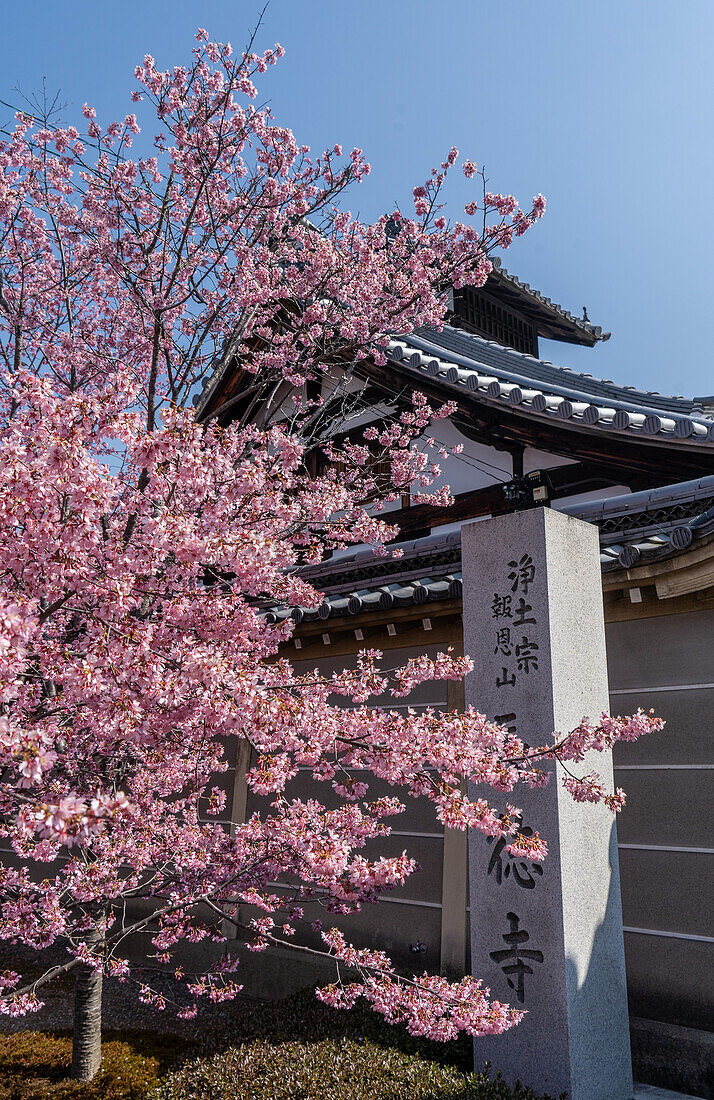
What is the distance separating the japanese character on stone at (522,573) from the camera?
5.57m

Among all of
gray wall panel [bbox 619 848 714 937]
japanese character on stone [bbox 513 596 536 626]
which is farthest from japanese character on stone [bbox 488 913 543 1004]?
japanese character on stone [bbox 513 596 536 626]

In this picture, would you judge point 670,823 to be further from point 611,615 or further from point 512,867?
Result: point 512,867

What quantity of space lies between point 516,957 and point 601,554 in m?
3.17

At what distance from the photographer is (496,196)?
28.2 feet

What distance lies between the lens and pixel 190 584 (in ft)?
18.9

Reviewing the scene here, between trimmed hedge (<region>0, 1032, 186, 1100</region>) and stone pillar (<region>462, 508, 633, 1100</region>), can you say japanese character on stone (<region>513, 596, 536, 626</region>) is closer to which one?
stone pillar (<region>462, 508, 633, 1100</region>)

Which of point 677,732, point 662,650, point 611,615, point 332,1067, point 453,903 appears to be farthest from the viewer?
point 453,903

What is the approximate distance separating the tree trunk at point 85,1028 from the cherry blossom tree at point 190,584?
2 centimetres

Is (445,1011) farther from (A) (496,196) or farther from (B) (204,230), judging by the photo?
(A) (496,196)

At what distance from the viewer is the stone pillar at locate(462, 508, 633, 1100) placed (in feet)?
15.8

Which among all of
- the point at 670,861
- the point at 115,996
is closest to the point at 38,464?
the point at 670,861

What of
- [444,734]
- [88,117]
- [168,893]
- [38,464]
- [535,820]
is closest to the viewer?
[38,464]

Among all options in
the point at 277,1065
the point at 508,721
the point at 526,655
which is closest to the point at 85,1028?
the point at 277,1065

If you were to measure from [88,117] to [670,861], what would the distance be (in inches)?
346
